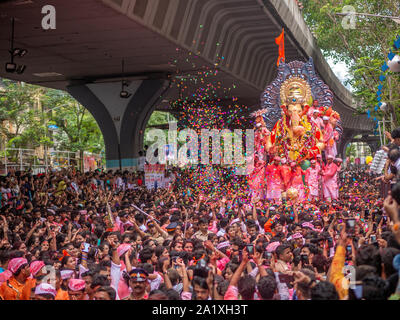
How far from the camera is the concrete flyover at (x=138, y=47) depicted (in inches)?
515

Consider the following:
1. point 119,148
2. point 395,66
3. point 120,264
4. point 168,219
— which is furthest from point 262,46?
point 120,264

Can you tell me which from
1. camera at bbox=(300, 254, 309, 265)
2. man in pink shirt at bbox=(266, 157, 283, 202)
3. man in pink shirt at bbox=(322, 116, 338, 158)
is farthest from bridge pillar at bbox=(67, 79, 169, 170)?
camera at bbox=(300, 254, 309, 265)

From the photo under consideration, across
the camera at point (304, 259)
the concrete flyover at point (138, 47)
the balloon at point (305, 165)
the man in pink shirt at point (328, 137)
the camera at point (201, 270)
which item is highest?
the concrete flyover at point (138, 47)

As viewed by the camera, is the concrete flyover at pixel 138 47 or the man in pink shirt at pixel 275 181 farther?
the man in pink shirt at pixel 275 181

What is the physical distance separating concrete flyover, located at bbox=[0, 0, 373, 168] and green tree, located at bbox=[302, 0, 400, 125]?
1.17 m

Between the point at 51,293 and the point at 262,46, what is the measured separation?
20.3 metres

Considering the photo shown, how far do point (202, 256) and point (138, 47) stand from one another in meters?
11.0

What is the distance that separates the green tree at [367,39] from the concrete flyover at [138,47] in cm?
117

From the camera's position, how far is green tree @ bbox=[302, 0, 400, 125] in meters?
19.9

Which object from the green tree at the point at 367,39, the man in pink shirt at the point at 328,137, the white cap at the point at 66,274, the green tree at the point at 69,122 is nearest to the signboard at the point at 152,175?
the man in pink shirt at the point at 328,137

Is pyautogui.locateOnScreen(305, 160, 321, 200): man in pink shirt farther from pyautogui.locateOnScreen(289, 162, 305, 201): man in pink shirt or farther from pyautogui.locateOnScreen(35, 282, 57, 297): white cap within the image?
pyautogui.locateOnScreen(35, 282, 57, 297): white cap

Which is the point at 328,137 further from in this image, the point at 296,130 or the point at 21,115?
the point at 21,115

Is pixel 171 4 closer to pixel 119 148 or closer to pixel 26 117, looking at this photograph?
pixel 119 148

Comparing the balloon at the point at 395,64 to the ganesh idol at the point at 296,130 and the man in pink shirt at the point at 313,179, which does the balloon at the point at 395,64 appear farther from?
the man in pink shirt at the point at 313,179
